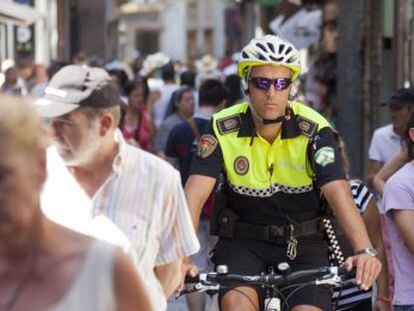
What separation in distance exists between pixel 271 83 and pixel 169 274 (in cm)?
173

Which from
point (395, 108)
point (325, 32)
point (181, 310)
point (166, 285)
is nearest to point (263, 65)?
point (166, 285)

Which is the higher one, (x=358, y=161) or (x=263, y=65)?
(x=263, y=65)

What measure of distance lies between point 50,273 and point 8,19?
1182cm

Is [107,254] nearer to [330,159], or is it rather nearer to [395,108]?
[330,159]

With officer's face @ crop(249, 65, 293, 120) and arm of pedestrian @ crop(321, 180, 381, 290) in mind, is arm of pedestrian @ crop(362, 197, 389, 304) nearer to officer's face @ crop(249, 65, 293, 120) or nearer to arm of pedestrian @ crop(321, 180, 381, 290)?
arm of pedestrian @ crop(321, 180, 381, 290)

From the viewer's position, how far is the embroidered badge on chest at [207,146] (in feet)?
20.6

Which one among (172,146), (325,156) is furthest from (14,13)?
(325,156)

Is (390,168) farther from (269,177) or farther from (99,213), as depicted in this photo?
(99,213)

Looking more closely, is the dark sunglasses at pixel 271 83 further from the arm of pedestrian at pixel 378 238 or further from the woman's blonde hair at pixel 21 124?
the woman's blonde hair at pixel 21 124

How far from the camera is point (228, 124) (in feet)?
21.0

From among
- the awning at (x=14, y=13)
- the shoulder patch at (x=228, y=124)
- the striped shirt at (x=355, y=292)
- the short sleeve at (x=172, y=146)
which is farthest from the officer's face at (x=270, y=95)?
the awning at (x=14, y=13)

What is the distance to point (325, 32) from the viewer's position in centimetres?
1986

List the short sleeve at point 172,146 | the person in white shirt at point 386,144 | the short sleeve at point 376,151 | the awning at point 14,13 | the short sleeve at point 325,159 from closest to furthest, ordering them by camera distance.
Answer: the short sleeve at point 325,159 → the person in white shirt at point 386,144 → the short sleeve at point 376,151 → the short sleeve at point 172,146 → the awning at point 14,13

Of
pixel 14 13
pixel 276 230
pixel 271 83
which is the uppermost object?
pixel 14 13
